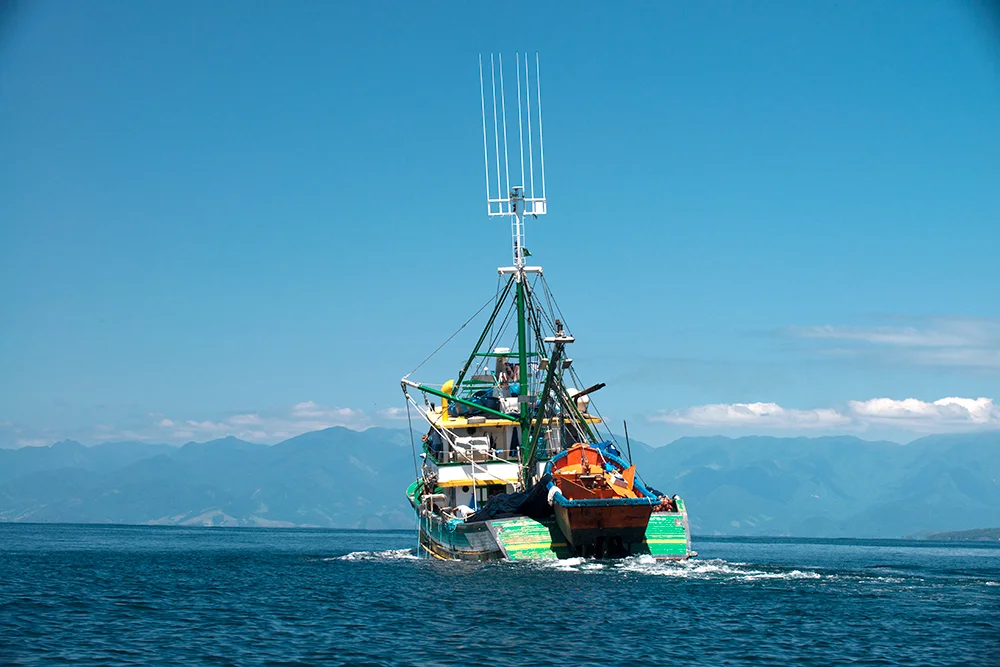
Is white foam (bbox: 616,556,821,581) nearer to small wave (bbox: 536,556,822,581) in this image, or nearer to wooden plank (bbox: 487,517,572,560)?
small wave (bbox: 536,556,822,581)

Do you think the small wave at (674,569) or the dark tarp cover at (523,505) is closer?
the small wave at (674,569)

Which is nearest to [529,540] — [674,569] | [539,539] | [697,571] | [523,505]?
[539,539]

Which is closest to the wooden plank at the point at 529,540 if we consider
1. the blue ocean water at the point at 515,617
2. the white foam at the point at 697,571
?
the blue ocean water at the point at 515,617

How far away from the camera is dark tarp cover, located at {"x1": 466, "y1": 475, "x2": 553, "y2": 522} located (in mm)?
61062

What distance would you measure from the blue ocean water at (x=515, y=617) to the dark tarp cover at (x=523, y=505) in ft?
11.3

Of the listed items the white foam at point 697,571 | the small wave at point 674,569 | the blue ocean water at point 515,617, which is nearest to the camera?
the blue ocean water at point 515,617

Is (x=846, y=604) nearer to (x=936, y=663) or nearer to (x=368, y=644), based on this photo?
(x=936, y=663)

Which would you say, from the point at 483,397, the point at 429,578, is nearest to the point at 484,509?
the point at 429,578

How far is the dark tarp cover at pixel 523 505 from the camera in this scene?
6106 centimetres

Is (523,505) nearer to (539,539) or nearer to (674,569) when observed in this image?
(539,539)

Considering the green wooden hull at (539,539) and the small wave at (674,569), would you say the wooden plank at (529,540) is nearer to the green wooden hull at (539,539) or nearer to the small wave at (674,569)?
the green wooden hull at (539,539)

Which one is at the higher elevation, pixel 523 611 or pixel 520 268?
pixel 520 268

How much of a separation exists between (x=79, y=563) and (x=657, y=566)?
45383 millimetres

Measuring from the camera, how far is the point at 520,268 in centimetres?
7688
